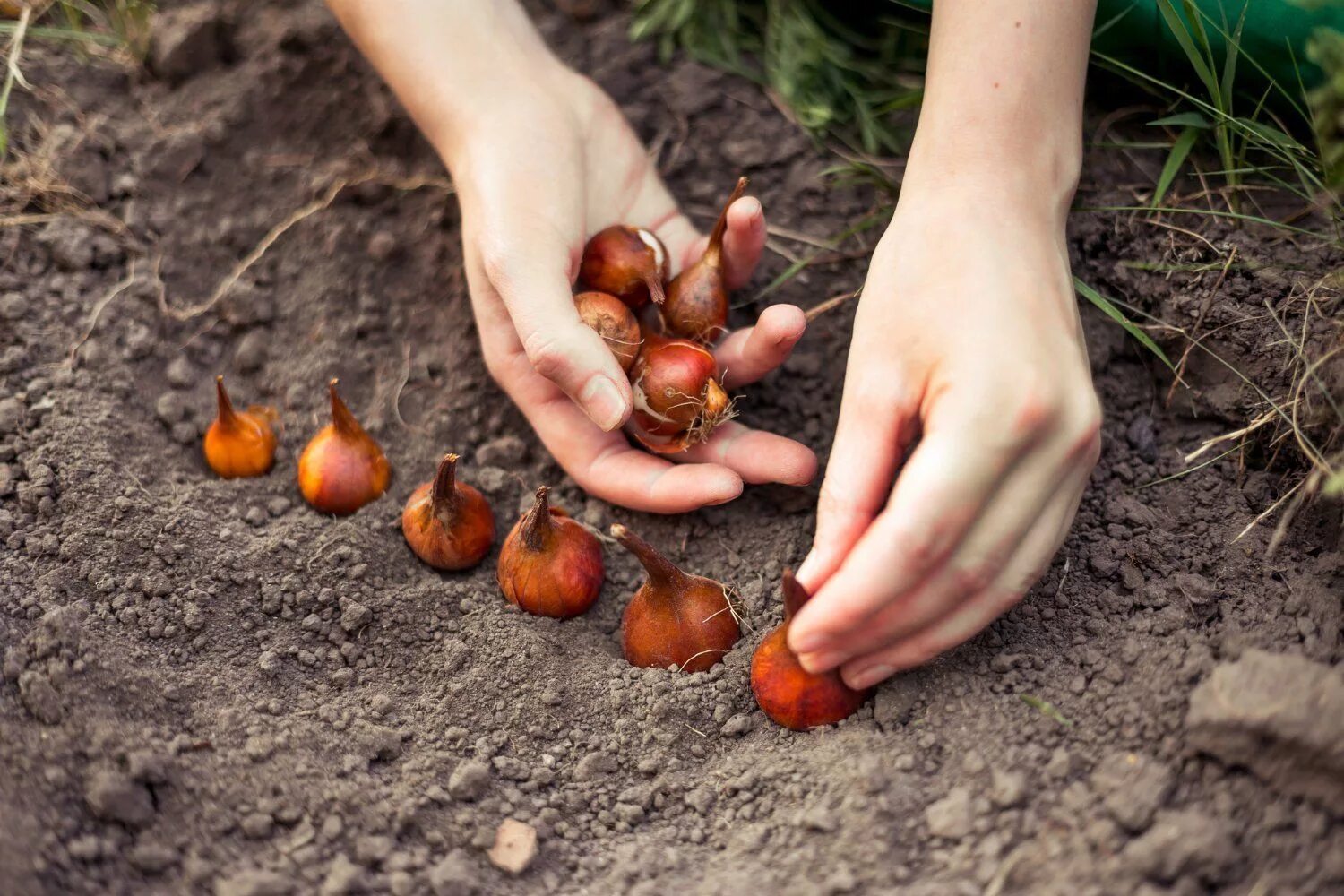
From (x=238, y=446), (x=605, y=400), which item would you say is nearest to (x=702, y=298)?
(x=605, y=400)

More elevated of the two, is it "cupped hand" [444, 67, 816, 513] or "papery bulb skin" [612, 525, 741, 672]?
"cupped hand" [444, 67, 816, 513]

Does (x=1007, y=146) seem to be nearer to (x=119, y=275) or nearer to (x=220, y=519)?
(x=220, y=519)

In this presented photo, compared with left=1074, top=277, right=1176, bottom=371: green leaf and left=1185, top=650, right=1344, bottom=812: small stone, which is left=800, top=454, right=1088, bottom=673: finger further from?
left=1074, top=277, right=1176, bottom=371: green leaf

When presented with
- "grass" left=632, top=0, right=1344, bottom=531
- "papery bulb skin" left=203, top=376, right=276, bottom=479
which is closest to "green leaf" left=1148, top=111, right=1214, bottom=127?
"grass" left=632, top=0, right=1344, bottom=531

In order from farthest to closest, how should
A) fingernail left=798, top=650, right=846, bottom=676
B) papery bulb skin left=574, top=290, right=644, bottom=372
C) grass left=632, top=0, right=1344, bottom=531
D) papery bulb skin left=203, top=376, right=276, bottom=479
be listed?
papery bulb skin left=203, top=376, right=276, bottom=479
papery bulb skin left=574, top=290, right=644, bottom=372
grass left=632, top=0, right=1344, bottom=531
fingernail left=798, top=650, right=846, bottom=676

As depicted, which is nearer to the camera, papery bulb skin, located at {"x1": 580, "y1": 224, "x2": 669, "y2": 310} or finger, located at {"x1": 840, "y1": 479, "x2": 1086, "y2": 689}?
finger, located at {"x1": 840, "y1": 479, "x2": 1086, "y2": 689}

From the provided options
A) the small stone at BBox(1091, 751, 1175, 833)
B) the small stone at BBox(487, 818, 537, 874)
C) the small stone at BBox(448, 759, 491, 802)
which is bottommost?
the small stone at BBox(487, 818, 537, 874)
